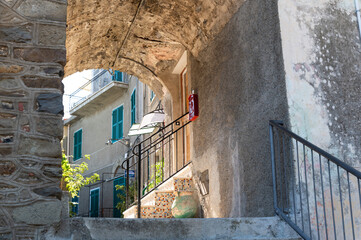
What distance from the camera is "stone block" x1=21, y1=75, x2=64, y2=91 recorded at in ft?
11.3

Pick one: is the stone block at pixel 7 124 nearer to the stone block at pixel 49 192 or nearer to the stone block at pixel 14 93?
the stone block at pixel 14 93

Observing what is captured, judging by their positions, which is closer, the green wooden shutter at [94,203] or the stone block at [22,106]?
the stone block at [22,106]

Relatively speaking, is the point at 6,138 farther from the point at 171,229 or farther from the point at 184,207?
the point at 184,207

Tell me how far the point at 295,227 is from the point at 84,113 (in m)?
16.1

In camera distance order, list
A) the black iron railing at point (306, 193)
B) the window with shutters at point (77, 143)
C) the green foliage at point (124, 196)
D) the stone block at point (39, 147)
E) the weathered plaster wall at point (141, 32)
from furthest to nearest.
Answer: the window with shutters at point (77, 143), the green foliage at point (124, 196), the weathered plaster wall at point (141, 32), the black iron railing at point (306, 193), the stone block at point (39, 147)

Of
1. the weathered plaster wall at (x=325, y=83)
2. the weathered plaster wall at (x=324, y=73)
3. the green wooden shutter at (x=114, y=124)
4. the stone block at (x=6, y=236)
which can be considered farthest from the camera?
the green wooden shutter at (x=114, y=124)

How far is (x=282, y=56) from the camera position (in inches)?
167

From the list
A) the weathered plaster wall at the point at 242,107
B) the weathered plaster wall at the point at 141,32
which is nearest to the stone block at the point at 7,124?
the weathered plaster wall at the point at 242,107

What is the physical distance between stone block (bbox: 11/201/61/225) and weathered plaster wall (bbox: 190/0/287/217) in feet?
6.38

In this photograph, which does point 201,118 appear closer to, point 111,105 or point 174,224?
point 174,224

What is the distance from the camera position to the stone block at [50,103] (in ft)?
11.3

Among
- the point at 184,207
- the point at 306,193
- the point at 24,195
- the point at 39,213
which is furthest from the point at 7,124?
the point at 184,207

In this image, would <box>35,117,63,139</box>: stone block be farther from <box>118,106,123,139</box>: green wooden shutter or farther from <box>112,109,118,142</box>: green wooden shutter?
<box>112,109,118,142</box>: green wooden shutter

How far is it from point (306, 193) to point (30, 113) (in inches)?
86.4
